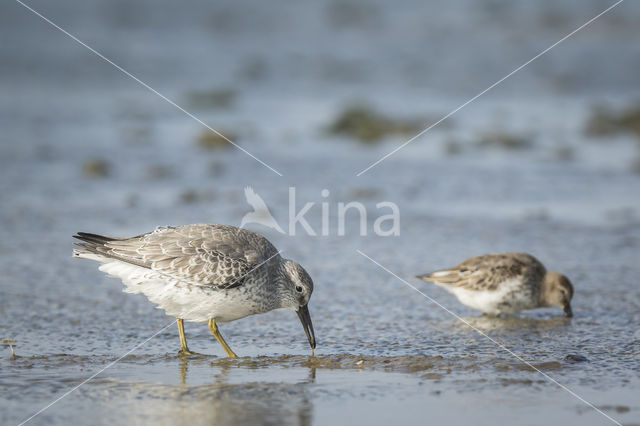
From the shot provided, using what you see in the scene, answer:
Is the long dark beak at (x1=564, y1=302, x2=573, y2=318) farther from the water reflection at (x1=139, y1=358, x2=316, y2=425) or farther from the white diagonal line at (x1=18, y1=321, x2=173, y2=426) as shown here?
the white diagonal line at (x1=18, y1=321, x2=173, y2=426)

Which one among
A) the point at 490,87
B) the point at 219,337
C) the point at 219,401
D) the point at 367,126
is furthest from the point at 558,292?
the point at 490,87

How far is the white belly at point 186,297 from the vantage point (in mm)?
7473

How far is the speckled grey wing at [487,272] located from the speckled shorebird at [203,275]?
166 centimetres

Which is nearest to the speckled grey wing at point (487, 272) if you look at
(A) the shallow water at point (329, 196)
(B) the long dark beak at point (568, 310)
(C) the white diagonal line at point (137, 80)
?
(A) the shallow water at point (329, 196)

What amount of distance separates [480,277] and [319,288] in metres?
1.68

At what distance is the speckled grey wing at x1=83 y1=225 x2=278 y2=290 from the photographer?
7.50 meters

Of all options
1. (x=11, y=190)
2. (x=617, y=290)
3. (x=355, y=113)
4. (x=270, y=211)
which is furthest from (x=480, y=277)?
(x=355, y=113)

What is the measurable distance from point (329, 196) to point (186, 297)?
5390mm

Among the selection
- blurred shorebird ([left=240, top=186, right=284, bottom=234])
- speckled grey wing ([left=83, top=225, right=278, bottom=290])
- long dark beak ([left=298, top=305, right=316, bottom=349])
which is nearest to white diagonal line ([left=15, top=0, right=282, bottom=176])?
blurred shorebird ([left=240, top=186, right=284, bottom=234])

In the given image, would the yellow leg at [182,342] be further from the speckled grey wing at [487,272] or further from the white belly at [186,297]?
the speckled grey wing at [487,272]

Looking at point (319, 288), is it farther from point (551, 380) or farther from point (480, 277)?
point (551, 380)

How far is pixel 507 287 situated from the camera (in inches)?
336

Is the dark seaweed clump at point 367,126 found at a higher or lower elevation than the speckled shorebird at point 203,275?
higher

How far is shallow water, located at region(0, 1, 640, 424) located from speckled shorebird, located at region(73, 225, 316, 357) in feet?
1.04
